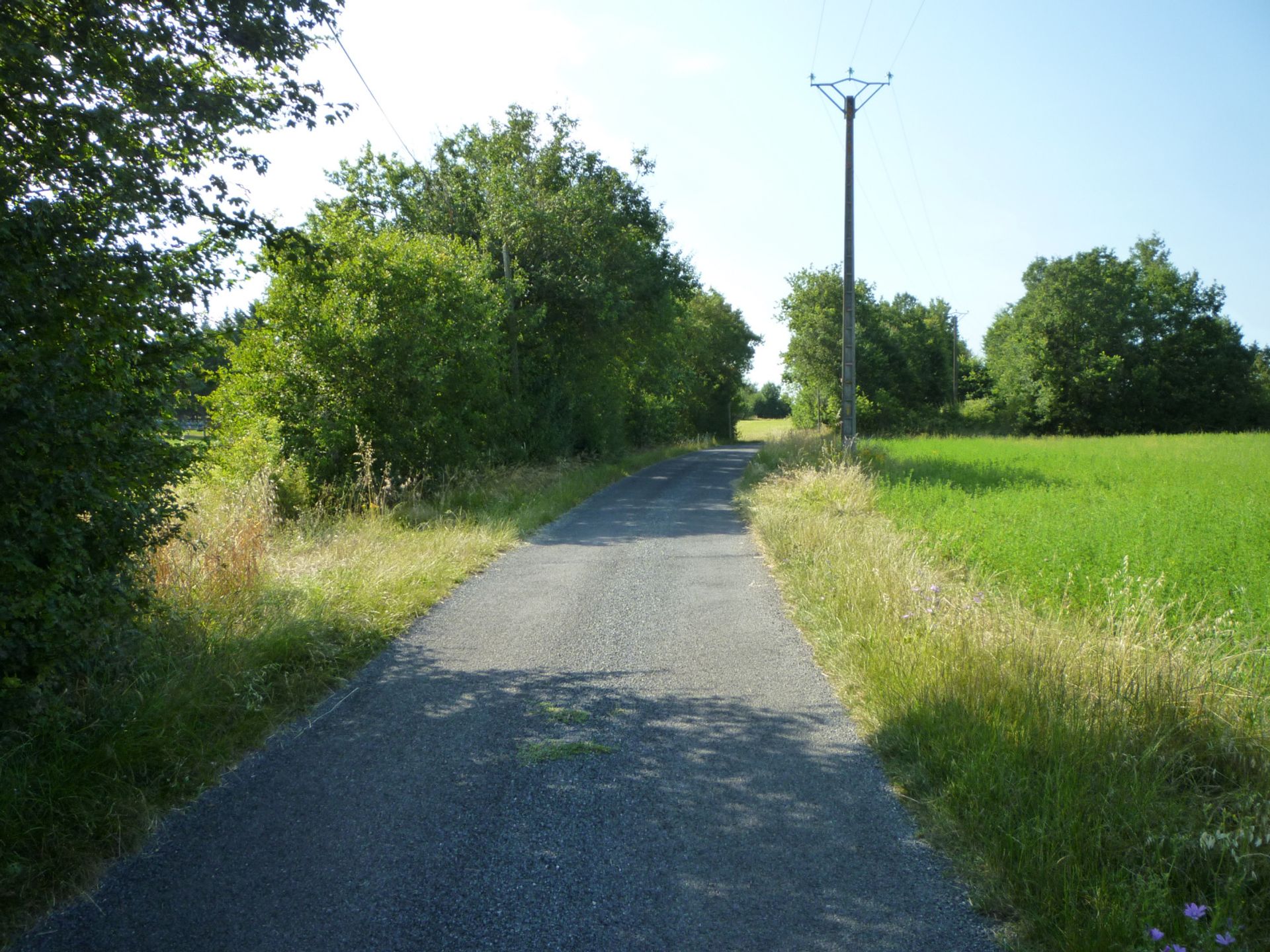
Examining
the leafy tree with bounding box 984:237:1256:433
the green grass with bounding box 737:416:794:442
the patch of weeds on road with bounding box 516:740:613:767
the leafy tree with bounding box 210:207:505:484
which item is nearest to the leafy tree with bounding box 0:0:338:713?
the patch of weeds on road with bounding box 516:740:613:767

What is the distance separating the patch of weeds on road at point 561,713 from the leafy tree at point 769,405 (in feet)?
381

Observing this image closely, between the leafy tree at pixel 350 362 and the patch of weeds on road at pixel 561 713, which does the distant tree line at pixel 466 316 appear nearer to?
the leafy tree at pixel 350 362

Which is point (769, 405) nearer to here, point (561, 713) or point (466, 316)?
point (466, 316)

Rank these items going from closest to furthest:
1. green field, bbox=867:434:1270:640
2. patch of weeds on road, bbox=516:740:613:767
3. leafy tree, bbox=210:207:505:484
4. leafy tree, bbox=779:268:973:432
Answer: patch of weeds on road, bbox=516:740:613:767 < green field, bbox=867:434:1270:640 < leafy tree, bbox=210:207:505:484 < leafy tree, bbox=779:268:973:432

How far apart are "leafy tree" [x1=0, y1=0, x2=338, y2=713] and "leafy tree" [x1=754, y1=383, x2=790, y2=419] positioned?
11640 centimetres

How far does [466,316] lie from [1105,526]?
40.5 ft

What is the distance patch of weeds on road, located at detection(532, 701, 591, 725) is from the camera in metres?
4.96

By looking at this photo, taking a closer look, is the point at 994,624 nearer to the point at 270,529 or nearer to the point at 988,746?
the point at 988,746

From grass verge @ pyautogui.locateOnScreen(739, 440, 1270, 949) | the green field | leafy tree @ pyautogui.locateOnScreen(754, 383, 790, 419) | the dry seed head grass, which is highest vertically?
leafy tree @ pyautogui.locateOnScreen(754, 383, 790, 419)

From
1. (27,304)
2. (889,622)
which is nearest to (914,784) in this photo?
(889,622)

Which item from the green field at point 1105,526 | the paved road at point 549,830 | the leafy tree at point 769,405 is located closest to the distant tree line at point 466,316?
the paved road at point 549,830

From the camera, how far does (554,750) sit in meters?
4.48

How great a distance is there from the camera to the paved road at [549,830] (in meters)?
2.91

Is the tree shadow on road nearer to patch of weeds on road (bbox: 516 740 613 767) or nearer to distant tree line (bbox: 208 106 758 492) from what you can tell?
patch of weeds on road (bbox: 516 740 613 767)
